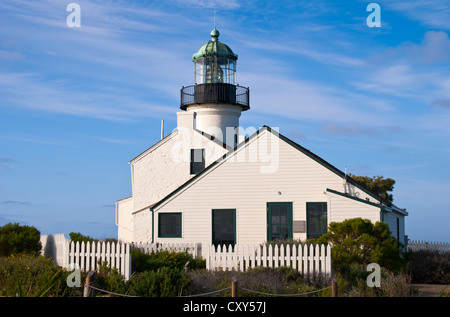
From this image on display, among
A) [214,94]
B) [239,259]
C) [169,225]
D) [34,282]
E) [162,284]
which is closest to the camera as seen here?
[162,284]

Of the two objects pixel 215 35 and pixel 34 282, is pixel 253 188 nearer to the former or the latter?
pixel 34 282

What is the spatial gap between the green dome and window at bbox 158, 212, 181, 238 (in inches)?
471

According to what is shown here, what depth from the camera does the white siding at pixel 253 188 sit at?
2162 cm

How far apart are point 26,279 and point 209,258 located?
536 centimetres

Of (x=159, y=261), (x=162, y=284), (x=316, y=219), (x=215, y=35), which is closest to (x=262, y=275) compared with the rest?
(x=162, y=284)

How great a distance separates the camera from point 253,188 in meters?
22.1

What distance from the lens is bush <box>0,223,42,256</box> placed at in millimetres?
22925

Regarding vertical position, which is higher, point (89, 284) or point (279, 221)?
point (279, 221)

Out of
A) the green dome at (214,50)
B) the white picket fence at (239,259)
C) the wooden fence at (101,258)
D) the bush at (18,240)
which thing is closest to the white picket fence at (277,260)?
the white picket fence at (239,259)

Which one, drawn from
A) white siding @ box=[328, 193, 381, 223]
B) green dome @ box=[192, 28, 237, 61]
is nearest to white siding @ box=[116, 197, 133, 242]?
green dome @ box=[192, 28, 237, 61]

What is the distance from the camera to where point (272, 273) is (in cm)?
1529

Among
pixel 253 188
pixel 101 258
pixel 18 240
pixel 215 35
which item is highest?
pixel 215 35

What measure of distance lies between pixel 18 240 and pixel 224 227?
8.19 meters
